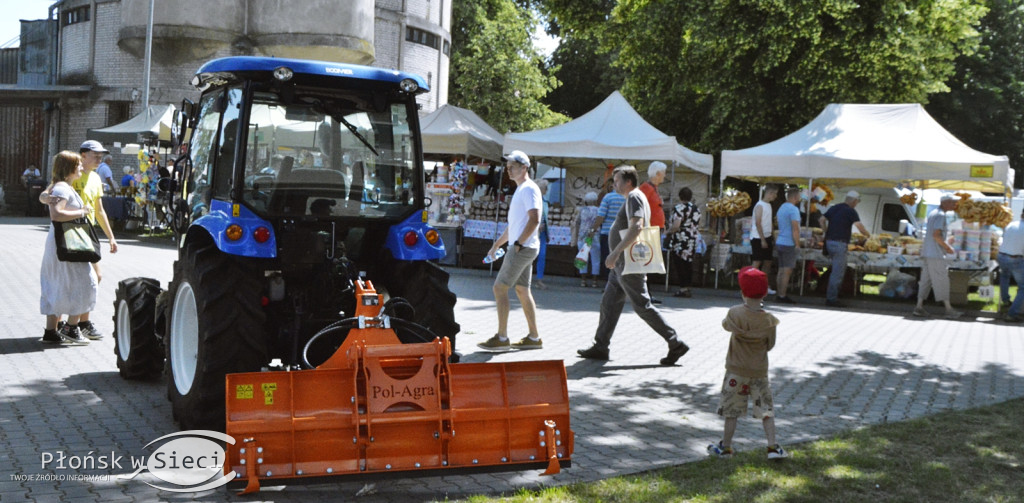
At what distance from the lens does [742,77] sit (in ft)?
76.0

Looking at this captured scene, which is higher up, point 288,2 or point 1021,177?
point 288,2

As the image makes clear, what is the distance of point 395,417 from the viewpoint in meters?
4.71

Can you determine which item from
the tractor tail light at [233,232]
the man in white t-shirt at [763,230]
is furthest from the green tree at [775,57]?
the tractor tail light at [233,232]

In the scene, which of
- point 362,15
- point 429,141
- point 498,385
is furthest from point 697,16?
point 498,385

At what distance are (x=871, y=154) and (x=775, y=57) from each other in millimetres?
6066

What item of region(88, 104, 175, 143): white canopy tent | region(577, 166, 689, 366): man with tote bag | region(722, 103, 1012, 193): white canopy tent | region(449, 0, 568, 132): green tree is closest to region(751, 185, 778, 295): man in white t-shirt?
region(722, 103, 1012, 193): white canopy tent

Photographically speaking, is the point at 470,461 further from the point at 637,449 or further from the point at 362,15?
the point at 362,15

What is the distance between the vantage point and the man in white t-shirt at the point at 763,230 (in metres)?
16.3

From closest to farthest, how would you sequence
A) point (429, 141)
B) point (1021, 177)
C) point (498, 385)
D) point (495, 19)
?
point (498, 385) < point (429, 141) < point (1021, 177) < point (495, 19)

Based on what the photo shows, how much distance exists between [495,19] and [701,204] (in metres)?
29.7

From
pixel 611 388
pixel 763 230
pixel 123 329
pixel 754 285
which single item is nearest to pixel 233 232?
pixel 123 329

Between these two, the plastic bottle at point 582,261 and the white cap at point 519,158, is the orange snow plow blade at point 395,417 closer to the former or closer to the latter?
the white cap at point 519,158

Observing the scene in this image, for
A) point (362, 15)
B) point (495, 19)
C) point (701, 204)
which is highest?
point (495, 19)

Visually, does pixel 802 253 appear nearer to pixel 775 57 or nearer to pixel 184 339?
pixel 775 57
